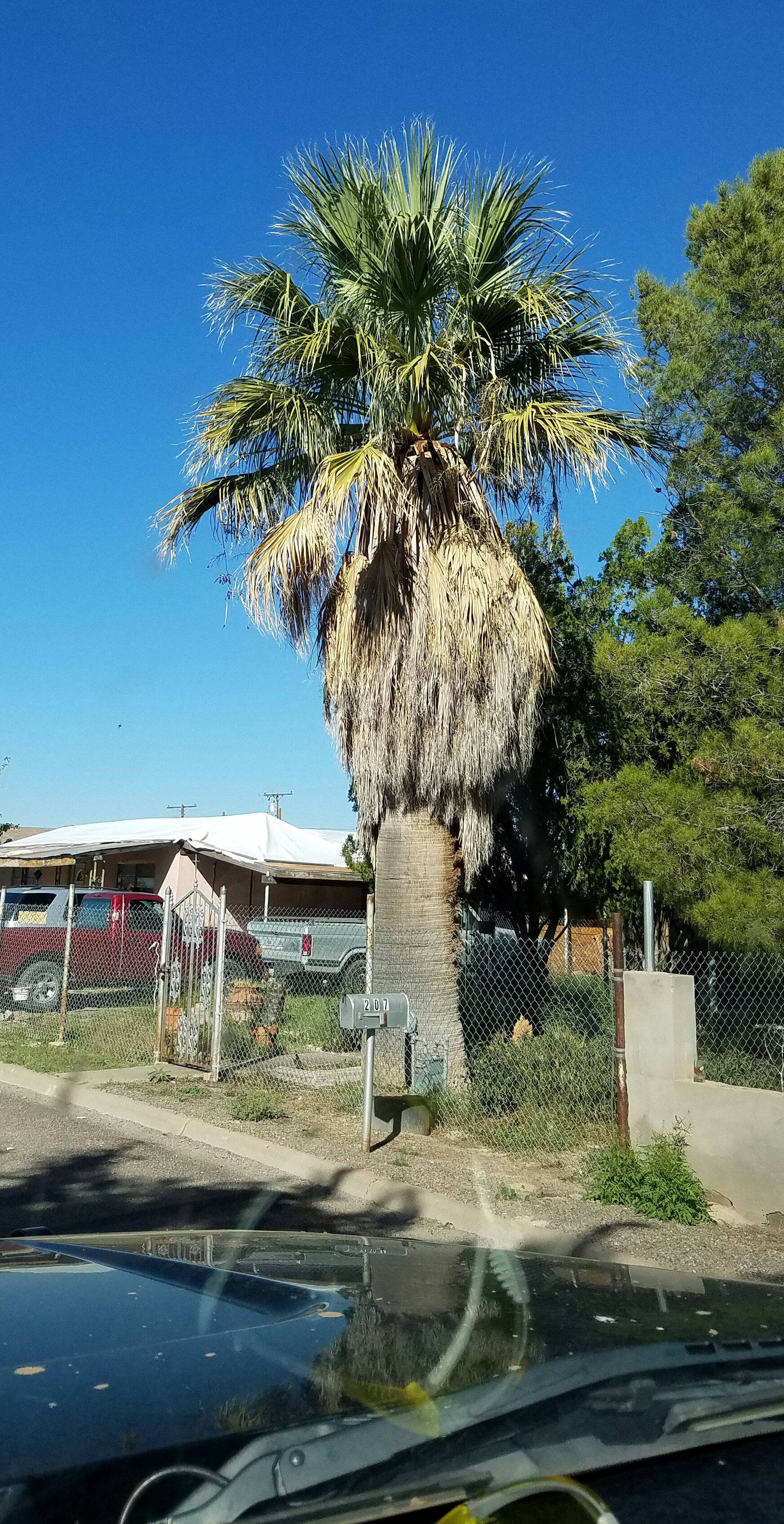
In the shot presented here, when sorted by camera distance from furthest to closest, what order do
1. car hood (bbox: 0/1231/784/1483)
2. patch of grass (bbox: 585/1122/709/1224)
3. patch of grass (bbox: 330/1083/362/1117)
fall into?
patch of grass (bbox: 330/1083/362/1117) → patch of grass (bbox: 585/1122/709/1224) → car hood (bbox: 0/1231/784/1483)

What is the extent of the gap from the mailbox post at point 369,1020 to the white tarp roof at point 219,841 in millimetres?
15788

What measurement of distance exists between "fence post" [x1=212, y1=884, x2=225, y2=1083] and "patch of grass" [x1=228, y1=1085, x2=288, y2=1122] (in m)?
1.01

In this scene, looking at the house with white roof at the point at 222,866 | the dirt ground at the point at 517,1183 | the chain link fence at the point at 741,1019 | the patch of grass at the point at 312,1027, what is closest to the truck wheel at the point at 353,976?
the patch of grass at the point at 312,1027

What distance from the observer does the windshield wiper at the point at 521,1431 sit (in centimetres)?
160

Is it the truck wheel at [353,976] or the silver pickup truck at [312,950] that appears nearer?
the truck wheel at [353,976]

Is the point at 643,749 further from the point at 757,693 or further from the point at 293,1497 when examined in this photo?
the point at 293,1497

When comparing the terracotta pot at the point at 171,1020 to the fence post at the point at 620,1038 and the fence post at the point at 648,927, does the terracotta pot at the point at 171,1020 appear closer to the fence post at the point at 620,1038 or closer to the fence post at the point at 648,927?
the fence post at the point at 620,1038

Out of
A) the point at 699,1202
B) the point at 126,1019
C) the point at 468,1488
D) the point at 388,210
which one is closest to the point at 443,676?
the point at 388,210

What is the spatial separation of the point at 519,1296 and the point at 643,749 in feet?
30.7

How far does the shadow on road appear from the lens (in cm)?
683

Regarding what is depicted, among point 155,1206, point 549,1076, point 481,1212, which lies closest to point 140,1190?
point 155,1206

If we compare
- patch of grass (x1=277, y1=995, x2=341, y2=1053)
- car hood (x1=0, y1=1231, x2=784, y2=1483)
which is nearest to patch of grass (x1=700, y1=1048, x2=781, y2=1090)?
patch of grass (x1=277, y1=995, x2=341, y2=1053)

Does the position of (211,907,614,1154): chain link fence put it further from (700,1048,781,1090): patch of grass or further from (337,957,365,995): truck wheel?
(700,1048,781,1090): patch of grass

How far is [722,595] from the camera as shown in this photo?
456 inches
